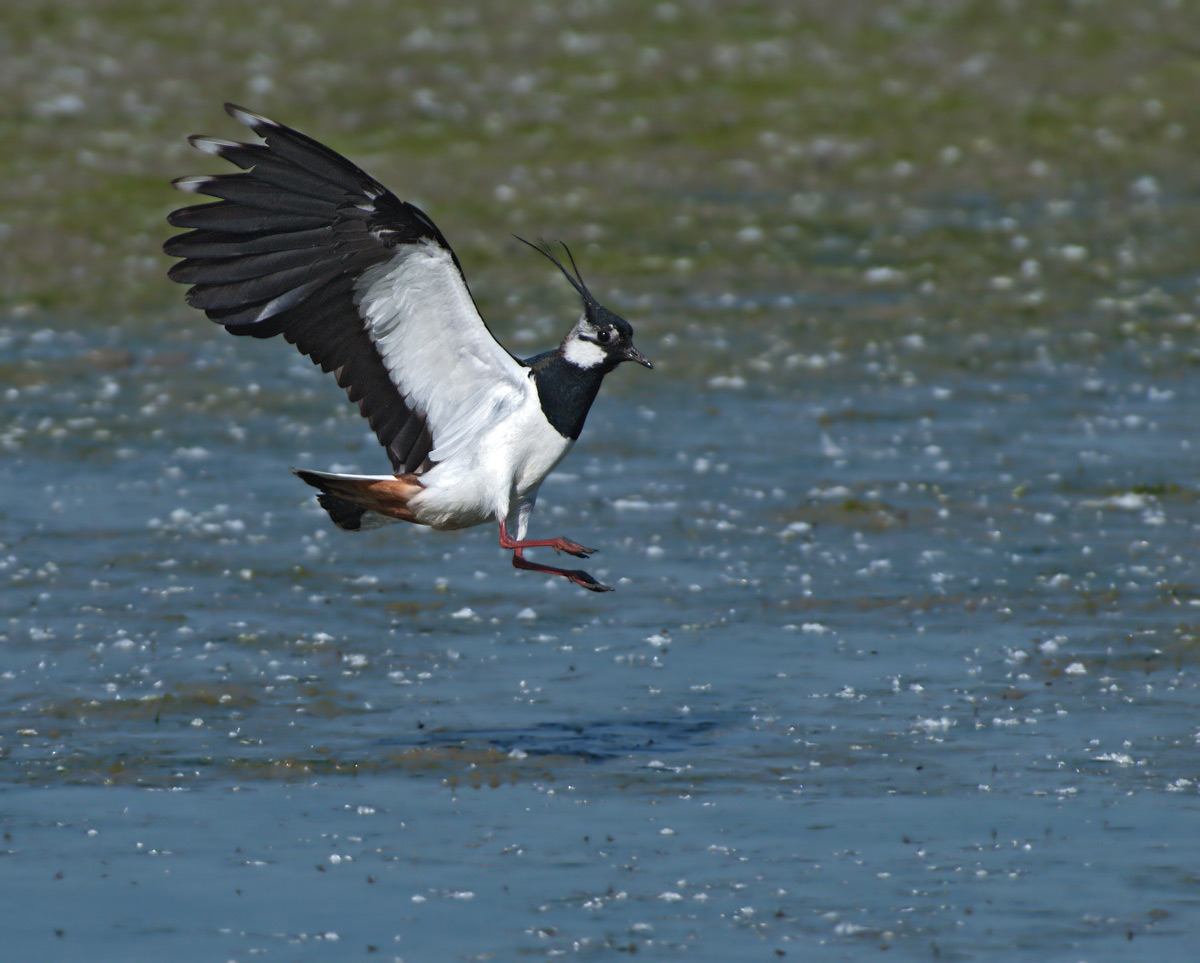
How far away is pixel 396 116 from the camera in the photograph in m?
25.9

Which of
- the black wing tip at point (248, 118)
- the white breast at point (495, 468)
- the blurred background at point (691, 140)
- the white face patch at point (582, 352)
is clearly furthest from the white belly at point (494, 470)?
the blurred background at point (691, 140)

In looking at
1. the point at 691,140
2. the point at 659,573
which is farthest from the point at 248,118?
the point at 691,140

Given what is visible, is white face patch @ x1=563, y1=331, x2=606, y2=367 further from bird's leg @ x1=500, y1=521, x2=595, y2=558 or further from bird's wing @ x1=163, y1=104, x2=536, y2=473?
bird's leg @ x1=500, y1=521, x2=595, y2=558

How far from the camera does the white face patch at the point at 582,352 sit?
29.7 ft

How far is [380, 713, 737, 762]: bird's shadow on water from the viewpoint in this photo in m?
8.93

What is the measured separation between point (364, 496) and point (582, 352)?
4.12 feet

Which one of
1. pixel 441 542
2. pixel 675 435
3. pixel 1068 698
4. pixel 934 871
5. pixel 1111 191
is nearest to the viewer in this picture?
pixel 934 871

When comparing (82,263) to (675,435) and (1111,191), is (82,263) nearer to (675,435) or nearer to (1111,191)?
(675,435)

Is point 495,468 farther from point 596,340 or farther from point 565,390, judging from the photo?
point 596,340

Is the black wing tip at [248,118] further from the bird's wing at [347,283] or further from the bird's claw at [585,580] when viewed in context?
the bird's claw at [585,580]

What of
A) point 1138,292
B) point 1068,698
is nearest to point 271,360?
point 1138,292

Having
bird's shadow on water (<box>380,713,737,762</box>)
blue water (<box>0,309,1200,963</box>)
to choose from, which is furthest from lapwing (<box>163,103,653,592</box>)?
blue water (<box>0,309,1200,963</box>)

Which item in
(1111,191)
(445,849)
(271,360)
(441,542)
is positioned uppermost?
(1111,191)

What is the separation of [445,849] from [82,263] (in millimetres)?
13788
